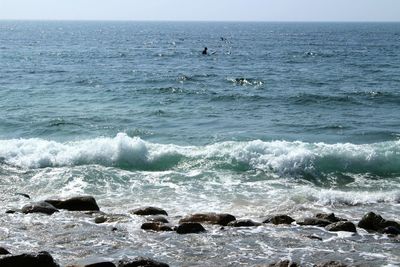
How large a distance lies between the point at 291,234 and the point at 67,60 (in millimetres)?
52605

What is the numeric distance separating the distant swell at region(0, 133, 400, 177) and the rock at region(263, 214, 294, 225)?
587 cm

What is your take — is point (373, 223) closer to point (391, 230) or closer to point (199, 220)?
point (391, 230)

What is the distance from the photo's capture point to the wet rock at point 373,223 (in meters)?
14.0

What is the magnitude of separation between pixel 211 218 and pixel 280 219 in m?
1.80

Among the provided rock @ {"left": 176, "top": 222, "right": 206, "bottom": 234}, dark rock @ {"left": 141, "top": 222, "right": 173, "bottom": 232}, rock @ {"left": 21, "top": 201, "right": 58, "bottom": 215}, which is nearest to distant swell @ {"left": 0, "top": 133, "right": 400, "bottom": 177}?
rock @ {"left": 21, "top": 201, "right": 58, "bottom": 215}

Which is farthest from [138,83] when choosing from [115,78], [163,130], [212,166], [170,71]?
[212,166]

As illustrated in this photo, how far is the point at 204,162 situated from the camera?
21.4 meters

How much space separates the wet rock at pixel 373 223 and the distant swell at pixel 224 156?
6091 millimetres

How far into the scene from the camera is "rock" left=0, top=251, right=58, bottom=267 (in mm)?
10576

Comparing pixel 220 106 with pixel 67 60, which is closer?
pixel 220 106

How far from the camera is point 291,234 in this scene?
13516 mm

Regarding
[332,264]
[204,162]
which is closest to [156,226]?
[332,264]

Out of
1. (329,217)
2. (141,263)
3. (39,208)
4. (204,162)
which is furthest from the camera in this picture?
(204,162)

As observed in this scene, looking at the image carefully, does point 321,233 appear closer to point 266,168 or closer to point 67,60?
point 266,168
